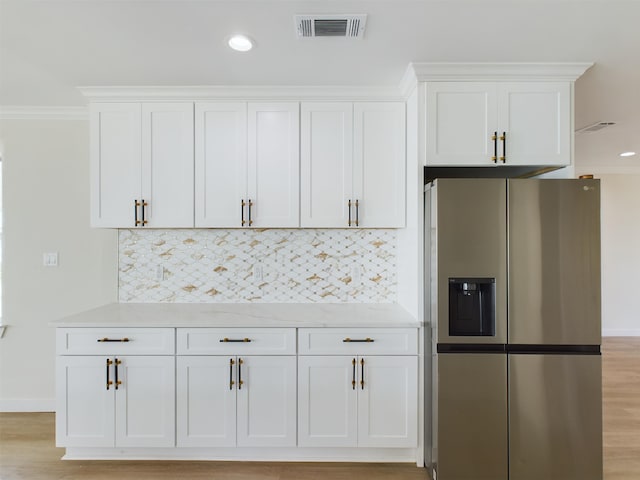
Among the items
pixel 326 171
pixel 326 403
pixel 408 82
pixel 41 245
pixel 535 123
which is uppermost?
pixel 408 82

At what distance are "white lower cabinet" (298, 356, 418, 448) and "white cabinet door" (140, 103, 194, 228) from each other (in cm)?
139

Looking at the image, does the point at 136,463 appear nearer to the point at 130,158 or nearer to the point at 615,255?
the point at 130,158

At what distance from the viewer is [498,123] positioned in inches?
85.1

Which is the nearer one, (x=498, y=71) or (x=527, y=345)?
(x=527, y=345)

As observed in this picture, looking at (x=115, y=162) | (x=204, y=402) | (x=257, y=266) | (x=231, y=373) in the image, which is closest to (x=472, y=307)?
(x=231, y=373)

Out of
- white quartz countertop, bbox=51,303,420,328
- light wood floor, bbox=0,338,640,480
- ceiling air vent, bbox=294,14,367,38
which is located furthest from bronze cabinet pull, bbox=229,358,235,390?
ceiling air vent, bbox=294,14,367,38

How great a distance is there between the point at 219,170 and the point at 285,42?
1.01 m

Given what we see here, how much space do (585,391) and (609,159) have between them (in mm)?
4052

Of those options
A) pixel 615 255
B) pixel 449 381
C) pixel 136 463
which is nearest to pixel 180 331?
pixel 136 463

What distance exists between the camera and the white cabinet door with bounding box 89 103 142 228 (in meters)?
2.49

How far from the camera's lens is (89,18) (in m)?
1.68

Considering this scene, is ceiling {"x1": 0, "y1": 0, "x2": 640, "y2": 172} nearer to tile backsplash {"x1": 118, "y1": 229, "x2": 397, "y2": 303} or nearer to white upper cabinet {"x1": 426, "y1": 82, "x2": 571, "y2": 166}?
white upper cabinet {"x1": 426, "y1": 82, "x2": 571, "y2": 166}

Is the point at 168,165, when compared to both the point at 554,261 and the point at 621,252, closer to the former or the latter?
the point at 554,261

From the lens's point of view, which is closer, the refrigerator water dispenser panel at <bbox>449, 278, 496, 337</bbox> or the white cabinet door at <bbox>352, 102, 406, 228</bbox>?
the refrigerator water dispenser panel at <bbox>449, 278, 496, 337</bbox>
